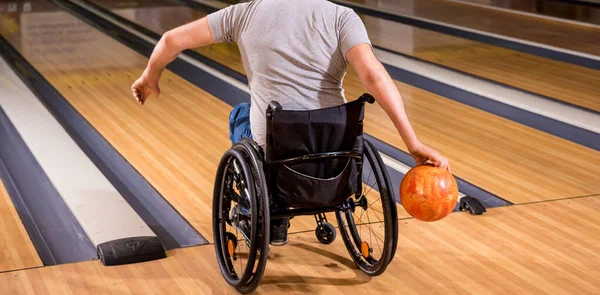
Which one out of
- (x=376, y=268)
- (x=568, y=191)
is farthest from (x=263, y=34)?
(x=568, y=191)

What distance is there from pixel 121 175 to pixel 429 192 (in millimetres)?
2204

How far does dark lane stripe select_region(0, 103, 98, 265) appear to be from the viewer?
10.9ft

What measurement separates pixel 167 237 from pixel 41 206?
0.72 metres

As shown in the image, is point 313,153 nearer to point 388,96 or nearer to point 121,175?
point 388,96

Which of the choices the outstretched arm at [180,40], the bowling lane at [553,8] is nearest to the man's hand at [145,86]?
the outstretched arm at [180,40]

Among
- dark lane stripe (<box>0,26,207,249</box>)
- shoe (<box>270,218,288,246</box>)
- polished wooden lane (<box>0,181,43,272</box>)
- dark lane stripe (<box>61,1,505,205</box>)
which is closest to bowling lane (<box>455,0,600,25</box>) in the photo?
dark lane stripe (<box>61,1,505,205</box>)

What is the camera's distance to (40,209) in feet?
12.5

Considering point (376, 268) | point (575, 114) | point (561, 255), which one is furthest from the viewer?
point (575, 114)

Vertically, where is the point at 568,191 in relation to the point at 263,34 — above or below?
below

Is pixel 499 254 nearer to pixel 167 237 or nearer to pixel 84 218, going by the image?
pixel 167 237

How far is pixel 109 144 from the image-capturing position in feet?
15.9

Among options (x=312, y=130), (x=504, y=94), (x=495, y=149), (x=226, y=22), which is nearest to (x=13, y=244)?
(x=226, y=22)

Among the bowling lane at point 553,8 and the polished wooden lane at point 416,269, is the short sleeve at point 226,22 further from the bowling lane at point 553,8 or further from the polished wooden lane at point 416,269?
the bowling lane at point 553,8

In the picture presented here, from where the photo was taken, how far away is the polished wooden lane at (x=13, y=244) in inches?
124
